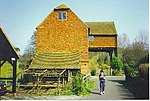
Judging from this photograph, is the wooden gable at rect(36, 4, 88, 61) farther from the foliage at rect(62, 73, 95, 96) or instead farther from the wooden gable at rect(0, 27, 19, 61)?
the wooden gable at rect(0, 27, 19, 61)

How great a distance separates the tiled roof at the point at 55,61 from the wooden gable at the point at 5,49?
212 inches

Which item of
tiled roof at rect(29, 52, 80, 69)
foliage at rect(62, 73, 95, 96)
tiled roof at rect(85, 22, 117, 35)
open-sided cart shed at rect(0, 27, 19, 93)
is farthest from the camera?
tiled roof at rect(85, 22, 117, 35)

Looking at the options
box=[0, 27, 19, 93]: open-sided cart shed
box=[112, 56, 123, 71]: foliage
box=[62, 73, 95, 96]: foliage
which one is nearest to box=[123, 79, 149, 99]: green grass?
box=[62, 73, 95, 96]: foliage

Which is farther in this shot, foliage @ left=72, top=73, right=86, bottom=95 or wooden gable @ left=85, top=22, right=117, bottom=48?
wooden gable @ left=85, top=22, right=117, bottom=48

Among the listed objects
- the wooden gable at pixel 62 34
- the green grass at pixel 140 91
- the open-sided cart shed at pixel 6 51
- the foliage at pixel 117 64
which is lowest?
the green grass at pixel 140 91

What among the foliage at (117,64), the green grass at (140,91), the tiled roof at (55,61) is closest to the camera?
the green grass at (140,91)

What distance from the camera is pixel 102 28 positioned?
39938 millimetres

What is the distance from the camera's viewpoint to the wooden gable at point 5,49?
16297 mm

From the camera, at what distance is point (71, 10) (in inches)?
1121

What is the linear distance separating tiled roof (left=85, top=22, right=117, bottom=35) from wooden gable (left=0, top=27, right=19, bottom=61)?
23.4 metres

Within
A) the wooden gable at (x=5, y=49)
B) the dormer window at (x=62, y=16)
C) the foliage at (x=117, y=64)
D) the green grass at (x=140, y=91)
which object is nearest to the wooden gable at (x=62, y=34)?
the dormer window at (x=62, y=16)

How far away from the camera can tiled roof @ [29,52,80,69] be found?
2121 centimetres

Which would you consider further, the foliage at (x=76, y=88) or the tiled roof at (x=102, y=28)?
the tiled roof at (x=102, y=28)

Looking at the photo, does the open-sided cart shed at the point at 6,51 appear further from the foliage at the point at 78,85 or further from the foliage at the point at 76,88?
the foliage at the point at 78,85
